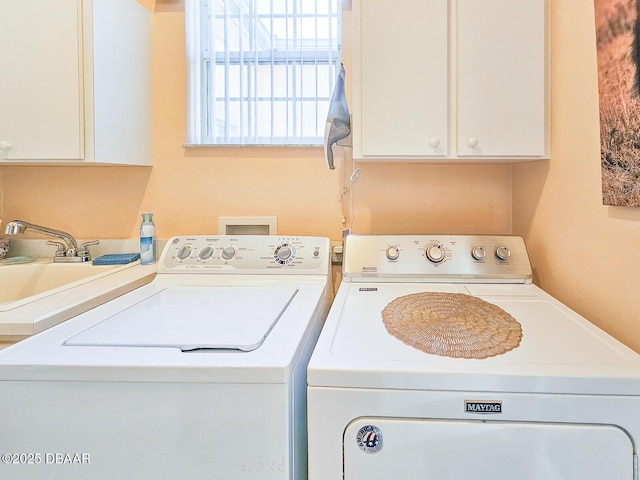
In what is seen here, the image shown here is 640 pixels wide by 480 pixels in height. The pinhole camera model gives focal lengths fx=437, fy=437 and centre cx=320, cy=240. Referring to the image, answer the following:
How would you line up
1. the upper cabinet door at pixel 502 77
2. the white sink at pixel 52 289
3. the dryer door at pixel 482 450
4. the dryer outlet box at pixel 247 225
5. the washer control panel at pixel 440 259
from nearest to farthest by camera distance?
the dryer door at pixel 482 450 < the white sink at pixel 52 289 < the upper cabinet door at pixel 502 77 < the washer control panel at pixel 440 259 < the dryer outlet box at pixel 247 225

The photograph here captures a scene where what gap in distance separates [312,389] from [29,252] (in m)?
1.72

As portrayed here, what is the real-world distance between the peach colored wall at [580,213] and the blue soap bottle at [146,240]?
5.09 feet

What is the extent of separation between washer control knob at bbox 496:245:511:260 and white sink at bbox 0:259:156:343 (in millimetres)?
1309

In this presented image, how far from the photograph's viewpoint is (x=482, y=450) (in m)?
0.87

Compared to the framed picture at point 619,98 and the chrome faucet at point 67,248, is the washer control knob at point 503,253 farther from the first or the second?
the chrome faucet at point 67,248

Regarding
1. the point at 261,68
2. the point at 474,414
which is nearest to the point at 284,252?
the point at 261,68

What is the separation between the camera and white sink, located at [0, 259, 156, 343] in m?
1.08

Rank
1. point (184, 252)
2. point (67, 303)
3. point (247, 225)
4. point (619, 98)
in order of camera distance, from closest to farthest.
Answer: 1. point (619, 98)
2. point (67, 303)
3. point (184, 252)
4. point (247, 225)

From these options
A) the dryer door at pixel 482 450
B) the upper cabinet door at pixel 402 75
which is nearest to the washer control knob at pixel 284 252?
the upper cabinet door at pixel 402 75

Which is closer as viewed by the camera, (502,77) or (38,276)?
(502,77)

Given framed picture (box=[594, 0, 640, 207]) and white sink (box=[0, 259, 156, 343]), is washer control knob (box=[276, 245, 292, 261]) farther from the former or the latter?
framed picture (box=[594, 0, 640, 207])

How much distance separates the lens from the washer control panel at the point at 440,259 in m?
1.59

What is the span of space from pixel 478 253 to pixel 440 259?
0.14 meters

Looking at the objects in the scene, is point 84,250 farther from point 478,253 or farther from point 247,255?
point 478,253
